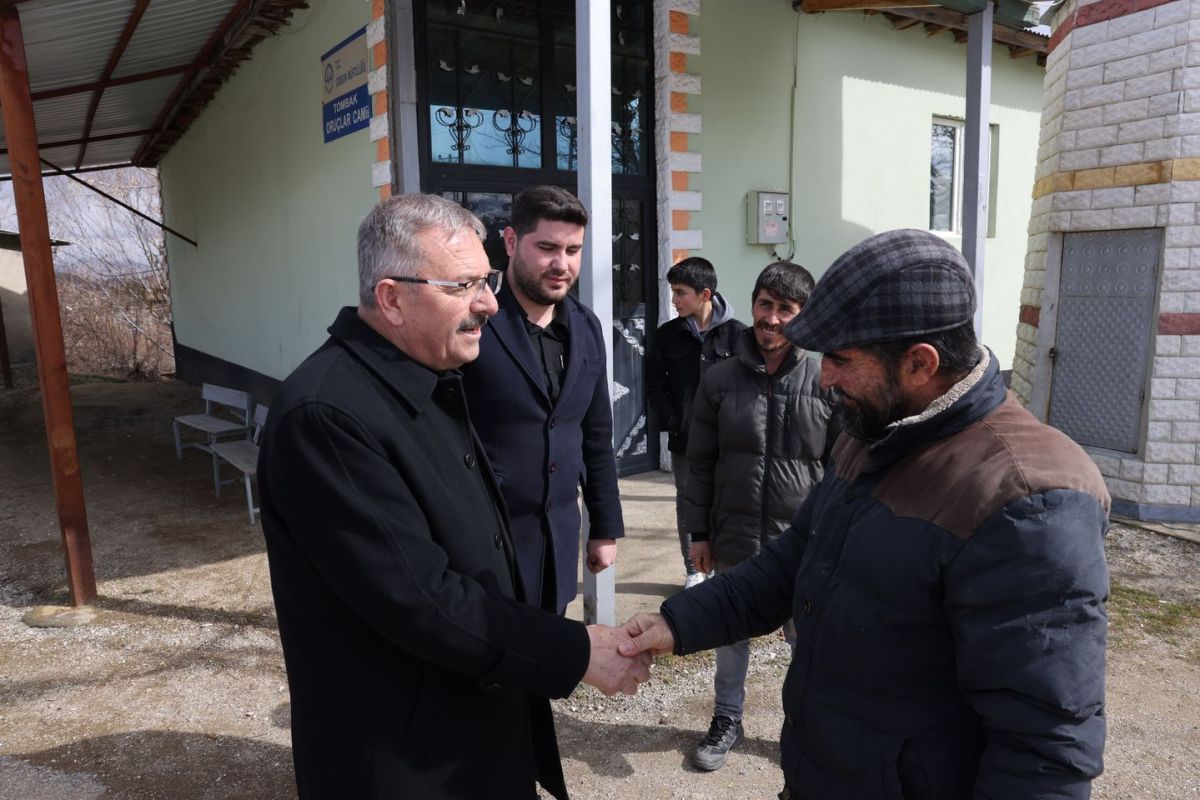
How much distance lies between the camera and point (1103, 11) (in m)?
5.69

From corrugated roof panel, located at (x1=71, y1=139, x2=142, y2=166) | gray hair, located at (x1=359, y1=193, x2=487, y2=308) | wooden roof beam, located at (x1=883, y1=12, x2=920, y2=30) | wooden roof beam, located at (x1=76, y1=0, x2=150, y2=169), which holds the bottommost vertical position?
gray hair, located at (x1=359, y1=193, x2=487, y2=308)

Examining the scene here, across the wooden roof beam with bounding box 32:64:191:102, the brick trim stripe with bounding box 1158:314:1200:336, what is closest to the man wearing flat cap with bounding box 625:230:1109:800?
the brick trim stripe with bounding box 1158:314:1200:336

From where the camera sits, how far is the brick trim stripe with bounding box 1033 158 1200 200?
5340 millimetres

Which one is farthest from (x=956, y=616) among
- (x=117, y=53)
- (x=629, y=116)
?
(x=117, y=53)

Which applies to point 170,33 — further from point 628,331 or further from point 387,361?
point 387,361

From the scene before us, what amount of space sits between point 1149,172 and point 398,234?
19.0 feet

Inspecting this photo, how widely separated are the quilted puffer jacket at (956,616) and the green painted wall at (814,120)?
5370 millimetres

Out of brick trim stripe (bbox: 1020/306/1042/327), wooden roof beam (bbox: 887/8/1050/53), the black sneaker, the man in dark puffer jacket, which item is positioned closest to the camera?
the man in dark puffer jacket

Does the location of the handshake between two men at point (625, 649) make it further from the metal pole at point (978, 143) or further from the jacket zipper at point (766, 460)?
the metal pole at point (978, 143)

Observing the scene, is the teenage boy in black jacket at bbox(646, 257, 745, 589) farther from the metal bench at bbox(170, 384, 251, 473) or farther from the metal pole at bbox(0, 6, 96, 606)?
the metal bench at bbox(170, 384, 251, 473)

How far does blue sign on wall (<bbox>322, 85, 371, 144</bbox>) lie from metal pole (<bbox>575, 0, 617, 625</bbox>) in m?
2.81

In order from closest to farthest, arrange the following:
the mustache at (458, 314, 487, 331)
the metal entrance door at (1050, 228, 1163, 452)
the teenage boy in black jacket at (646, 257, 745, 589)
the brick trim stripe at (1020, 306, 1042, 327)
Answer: the mustache at (458, 314, 487, 331) < the teenage boy in black jacket at (646, 257, 745, 589) < the metal entrance door at (1050, 228, 1163, 452) < the brick trim stripe at (1020, 306, 1042, 327)

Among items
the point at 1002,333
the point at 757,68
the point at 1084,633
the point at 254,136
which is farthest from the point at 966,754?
the point at 254,136

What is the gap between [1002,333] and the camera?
9.05m
